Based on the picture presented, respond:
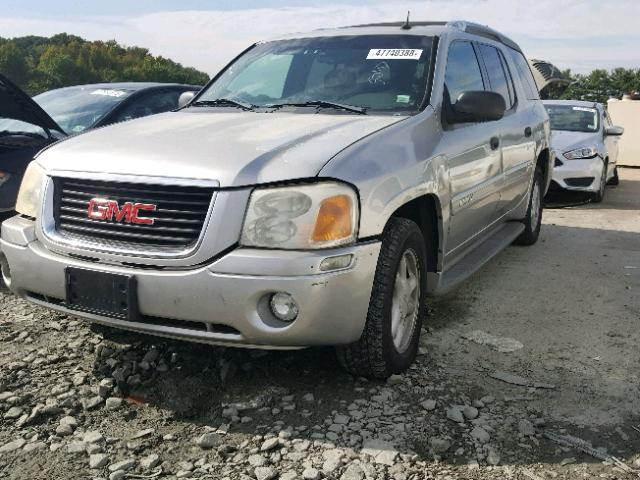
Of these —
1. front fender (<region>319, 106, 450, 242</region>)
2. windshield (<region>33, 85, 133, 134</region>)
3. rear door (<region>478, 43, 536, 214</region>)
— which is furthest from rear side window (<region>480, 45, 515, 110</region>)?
windshield (<region>33, 85, 133, 134</region>)

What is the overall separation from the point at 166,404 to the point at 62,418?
1.40 ft

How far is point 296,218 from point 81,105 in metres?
3.95

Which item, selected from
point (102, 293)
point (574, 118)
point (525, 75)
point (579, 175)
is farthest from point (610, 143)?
point (102, 293)

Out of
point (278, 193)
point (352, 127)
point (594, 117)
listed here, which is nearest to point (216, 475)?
point (278, 193)

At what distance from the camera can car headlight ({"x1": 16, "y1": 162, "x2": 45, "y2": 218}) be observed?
3150 mm

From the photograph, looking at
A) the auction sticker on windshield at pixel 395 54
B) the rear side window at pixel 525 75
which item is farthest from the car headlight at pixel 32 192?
the rear side window at pixel 525 75

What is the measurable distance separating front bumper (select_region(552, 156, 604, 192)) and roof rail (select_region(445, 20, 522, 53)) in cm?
368

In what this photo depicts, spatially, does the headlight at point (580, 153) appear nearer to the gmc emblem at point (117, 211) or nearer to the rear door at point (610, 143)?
the rear door at point (610, 143)

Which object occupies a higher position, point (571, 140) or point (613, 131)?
point (613, 131)

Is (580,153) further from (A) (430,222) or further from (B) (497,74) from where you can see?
(A) (430,222)

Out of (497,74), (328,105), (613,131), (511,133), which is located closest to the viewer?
(328,105)

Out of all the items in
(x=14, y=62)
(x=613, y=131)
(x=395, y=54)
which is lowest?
(x=613, y=131)

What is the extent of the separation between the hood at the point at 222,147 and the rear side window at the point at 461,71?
0.71m

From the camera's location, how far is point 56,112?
595cm
